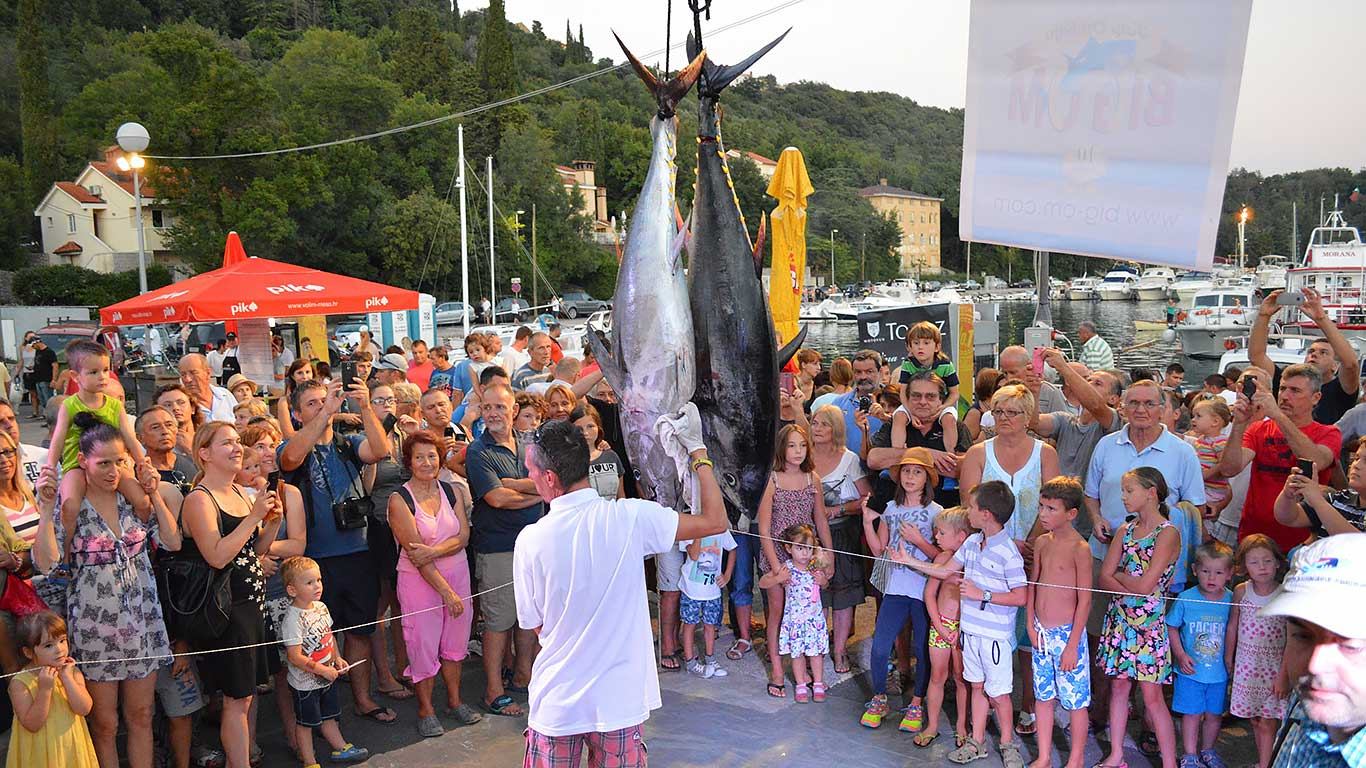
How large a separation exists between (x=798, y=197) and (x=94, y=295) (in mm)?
39040

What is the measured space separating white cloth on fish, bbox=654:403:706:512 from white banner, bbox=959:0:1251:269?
59.6 inches

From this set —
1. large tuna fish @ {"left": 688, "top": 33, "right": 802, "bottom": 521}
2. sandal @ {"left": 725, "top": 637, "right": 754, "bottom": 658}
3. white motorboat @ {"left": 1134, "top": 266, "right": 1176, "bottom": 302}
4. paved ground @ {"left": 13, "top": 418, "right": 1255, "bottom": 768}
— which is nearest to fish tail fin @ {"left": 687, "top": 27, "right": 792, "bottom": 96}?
large tuna fish @ {"left": 688, "top": 33, "right": 802, "bottom": 521}

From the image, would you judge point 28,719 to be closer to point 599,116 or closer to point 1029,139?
point 1029,139

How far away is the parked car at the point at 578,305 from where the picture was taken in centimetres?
4825

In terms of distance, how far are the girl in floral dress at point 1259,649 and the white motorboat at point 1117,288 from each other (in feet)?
242

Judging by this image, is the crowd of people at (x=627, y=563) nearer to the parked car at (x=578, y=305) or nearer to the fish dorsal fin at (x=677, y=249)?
the fish dorsal fin at (x=677, y=249)

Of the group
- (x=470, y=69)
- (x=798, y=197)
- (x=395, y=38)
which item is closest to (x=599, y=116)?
(x=470, y=69)

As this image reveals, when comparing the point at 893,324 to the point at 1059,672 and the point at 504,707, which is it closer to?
the point at 1059,672

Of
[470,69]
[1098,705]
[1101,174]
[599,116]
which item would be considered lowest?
[1098,705]

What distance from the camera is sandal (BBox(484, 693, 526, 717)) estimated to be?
4691mm

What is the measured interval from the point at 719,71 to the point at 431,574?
2898 millimetres

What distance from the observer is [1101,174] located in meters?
3.39

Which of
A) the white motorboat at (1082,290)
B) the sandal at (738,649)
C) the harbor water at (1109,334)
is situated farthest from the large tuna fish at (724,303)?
the white motorboat at (1082,290)

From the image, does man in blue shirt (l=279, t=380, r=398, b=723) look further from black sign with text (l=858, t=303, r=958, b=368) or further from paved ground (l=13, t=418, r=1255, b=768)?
black sign with text (l=858, t=303, r=958, b=368)
